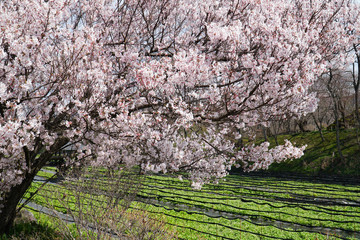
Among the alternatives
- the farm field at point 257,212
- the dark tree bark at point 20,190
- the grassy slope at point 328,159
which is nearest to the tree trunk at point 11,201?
the dark tree bark at point 20,190

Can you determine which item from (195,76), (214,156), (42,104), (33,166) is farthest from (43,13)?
(214,156)

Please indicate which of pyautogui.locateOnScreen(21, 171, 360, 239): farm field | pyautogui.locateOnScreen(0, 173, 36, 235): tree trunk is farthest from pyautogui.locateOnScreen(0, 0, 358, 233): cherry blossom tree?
pyautogui.locateOnScreen(21, 171, 360, 239): farm field

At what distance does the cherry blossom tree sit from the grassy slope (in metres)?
13.9

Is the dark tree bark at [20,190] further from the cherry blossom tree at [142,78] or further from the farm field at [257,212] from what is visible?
the farm field at [257,212]

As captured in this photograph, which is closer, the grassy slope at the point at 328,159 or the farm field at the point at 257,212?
the farm field at the point at 257,212

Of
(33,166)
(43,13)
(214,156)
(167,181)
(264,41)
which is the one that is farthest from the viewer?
(167,181)

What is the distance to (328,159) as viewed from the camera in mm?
21562

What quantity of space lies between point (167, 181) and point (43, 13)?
14.6 metres

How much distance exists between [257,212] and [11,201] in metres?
8.52

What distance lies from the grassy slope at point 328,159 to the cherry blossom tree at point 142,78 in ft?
45.5

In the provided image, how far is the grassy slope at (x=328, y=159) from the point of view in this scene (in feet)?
65.9

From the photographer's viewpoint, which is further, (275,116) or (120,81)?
(275,116)

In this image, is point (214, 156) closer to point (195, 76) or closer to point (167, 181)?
point (195, 76)

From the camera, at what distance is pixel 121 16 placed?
7.47 metres
